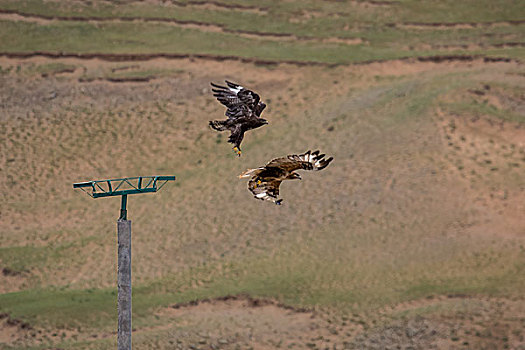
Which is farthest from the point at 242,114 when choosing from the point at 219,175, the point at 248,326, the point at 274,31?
the point at 274,31

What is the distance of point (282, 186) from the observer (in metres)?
58.7

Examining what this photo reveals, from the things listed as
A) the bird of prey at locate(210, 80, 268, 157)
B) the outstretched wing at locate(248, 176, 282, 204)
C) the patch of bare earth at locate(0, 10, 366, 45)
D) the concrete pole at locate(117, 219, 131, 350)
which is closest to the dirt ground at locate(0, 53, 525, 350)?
the patch of bare earth at locate(0, 10, 366, 45)

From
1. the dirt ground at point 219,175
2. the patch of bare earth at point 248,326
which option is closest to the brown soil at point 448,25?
the dirt ground at point 219,175

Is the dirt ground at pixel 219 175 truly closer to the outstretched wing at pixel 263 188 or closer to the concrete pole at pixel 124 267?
the concrete pole at pixel 124 267

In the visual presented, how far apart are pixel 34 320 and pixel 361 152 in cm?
2602

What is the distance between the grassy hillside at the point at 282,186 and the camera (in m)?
50.4

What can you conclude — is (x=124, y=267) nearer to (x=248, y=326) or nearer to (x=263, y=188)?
(x=263, y=188)

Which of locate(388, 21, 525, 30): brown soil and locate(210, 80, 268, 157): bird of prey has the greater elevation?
locate(388, 21, 525, 30): brown soil

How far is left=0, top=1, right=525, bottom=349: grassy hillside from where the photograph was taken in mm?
50406

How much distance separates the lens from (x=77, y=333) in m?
49.7

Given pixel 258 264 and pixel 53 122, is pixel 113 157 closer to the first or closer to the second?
pixel 53 122

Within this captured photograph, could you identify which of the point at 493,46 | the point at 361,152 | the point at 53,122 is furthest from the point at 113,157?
the point at 493,46

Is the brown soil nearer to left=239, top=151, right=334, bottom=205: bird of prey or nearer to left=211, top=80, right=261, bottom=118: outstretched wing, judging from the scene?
left=211, top=80, right=261, bottom=118: outstretched wing

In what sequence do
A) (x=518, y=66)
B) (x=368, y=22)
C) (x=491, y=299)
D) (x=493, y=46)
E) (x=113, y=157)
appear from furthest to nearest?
(x=368, y=22), (x=493, y=46), (x=518, y=66), (x=113, y=157), (x=491, y=299)
